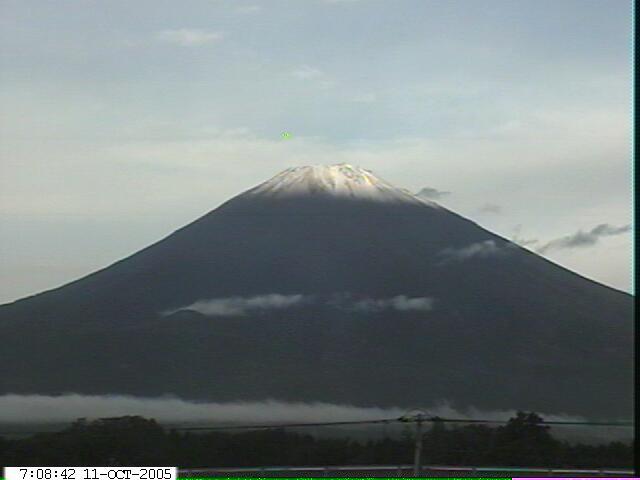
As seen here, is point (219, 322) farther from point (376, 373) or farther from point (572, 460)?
Answer: point (572, 460)

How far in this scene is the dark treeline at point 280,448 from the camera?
14117mm

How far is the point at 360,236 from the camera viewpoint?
21.6m

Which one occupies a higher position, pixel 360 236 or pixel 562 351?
pixel 360 236

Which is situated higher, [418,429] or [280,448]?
[418,429]

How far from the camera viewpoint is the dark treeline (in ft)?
46.3

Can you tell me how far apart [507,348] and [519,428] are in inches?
191

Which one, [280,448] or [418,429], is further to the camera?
[280,448]

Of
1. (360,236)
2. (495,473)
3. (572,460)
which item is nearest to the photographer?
(495,473)

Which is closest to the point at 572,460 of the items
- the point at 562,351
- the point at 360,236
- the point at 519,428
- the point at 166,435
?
the point at 519,428

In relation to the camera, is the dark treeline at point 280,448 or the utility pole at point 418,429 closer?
the utility pole at point 418,429

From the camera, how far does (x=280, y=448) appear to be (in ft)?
49.6

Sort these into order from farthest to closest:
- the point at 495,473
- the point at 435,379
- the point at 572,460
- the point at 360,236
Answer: the point at 360,236 < the point at 435,379 < the point at 572,460 < the point at 495,473

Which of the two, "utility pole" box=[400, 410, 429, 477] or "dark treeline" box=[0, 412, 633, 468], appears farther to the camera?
"dark treeline" box=[0, 412, 633, 468]

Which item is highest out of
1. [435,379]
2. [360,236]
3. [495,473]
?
[360,236]
